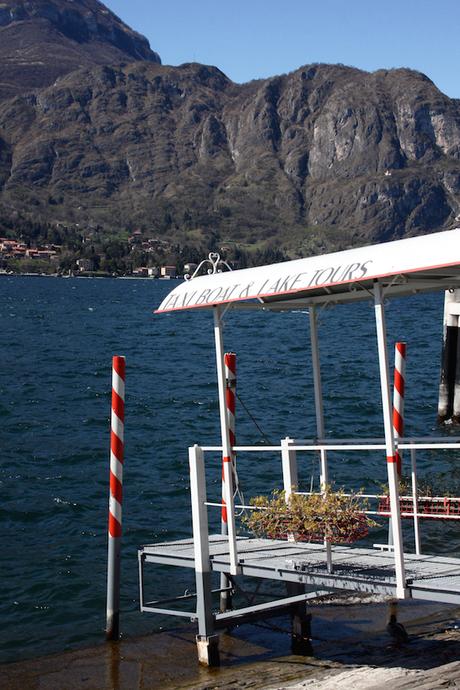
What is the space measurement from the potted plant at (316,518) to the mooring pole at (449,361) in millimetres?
17118

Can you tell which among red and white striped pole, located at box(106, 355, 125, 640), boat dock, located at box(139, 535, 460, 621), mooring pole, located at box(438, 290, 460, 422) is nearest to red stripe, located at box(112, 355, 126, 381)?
red and white striped pole, located at box(106, 355, 125, 640)

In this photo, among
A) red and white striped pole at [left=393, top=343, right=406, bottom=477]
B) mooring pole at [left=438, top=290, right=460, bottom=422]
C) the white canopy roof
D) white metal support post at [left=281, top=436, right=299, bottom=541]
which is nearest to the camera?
the white canopy roof

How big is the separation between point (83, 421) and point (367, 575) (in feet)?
68.6

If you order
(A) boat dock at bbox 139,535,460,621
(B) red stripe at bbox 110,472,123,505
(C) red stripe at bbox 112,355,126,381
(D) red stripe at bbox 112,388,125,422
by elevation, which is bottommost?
(A) boat dock at bbox 139,535,460,621

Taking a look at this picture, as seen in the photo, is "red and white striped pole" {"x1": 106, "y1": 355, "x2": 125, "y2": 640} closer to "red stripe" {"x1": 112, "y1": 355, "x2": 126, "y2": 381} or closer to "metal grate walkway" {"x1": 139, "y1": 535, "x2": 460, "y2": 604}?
"red stripe" {"x1": 112, "y1": 355, "x2": 126, "y2": 381}

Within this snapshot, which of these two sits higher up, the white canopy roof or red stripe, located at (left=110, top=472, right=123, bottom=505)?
the white canopy roof

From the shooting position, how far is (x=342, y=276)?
8.37 m

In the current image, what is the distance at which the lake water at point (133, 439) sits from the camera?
13461mm

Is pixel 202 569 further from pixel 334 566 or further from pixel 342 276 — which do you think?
pixel 342 276

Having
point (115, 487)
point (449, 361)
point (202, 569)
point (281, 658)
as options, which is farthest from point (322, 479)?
point (449, 361)

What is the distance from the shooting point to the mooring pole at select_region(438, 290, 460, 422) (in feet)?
85.6

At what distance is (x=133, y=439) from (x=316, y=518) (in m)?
17.1

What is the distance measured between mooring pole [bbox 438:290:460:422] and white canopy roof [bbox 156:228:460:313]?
625 inches

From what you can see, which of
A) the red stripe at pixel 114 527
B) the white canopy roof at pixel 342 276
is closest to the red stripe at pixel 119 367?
the white canopy roof at pixel 342 276
